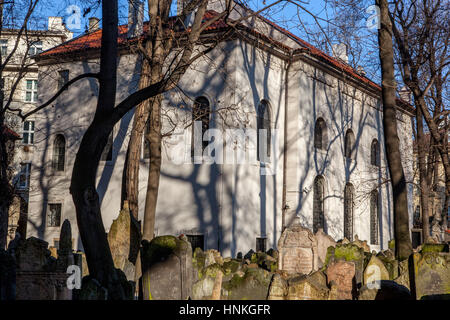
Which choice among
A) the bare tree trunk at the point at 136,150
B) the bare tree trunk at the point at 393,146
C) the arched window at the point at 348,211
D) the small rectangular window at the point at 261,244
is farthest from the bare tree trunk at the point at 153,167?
the arched window at the point at 348,211

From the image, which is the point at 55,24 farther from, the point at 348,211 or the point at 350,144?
the point at 350,144

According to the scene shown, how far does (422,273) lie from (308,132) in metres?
15.2

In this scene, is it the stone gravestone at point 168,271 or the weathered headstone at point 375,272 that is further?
the weathered headstone at point 375,272

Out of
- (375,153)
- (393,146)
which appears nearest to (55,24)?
A: (393,146)

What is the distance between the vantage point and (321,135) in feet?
85.6

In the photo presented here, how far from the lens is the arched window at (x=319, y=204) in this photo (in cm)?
2450

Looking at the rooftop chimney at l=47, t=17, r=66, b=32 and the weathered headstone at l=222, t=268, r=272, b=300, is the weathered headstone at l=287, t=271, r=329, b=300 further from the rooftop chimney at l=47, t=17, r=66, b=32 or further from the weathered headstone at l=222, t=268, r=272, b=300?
the rooftop chimney at l=47, t=17, r=66, b=32

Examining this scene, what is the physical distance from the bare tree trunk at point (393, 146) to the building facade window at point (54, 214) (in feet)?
49.7

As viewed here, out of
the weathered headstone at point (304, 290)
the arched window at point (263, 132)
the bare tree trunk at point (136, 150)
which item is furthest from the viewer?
the arched window at point (263, 132)

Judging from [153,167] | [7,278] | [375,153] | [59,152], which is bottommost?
[7,278]

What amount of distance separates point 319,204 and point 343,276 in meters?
15.1

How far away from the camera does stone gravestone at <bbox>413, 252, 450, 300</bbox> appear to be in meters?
9.03

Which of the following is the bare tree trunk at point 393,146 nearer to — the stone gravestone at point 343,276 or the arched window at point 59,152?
the stone gravestone at point 343,276

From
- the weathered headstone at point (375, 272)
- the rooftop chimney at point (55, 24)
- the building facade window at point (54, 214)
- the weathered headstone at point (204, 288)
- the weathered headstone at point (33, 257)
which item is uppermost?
the rooftop chimney at point (55, 24)
